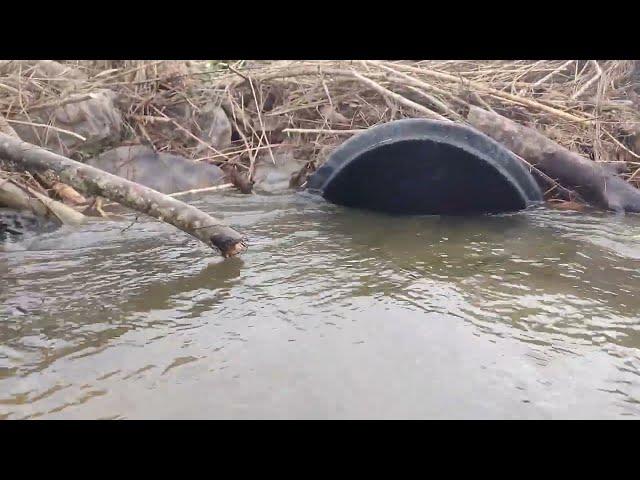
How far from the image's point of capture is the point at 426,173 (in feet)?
15.6

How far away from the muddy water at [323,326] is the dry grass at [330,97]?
222 centimetres

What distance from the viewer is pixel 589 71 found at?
22.8 ft

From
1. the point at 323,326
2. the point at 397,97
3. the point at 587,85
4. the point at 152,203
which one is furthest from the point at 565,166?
the point at 152,203

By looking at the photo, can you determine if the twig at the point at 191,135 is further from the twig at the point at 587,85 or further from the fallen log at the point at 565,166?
the twig at the point at 587,85

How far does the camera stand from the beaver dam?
6.93ft

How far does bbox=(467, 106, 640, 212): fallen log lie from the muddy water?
103cm

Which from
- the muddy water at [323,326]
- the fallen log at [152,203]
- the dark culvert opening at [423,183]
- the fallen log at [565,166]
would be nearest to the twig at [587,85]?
the fallen log at [565,166]

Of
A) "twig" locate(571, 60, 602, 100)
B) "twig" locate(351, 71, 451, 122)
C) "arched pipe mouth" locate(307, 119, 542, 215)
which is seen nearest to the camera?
"arched pipe mouth" locate(307, 119, 542, 215)

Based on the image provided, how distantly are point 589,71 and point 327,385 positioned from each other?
248 inches

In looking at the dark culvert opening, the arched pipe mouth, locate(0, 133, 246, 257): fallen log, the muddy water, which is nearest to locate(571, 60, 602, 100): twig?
the arched pipe mouth

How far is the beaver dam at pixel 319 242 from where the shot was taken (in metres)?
2.11

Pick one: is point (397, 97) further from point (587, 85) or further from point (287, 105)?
point (587, 85)

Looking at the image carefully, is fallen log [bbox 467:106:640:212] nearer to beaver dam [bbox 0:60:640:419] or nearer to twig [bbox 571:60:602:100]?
beaver dam [bbox 0:60:640:419]
